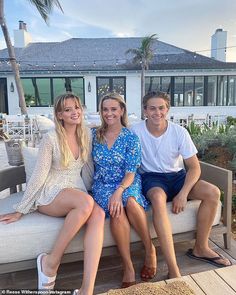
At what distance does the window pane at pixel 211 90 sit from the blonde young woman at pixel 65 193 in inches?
501

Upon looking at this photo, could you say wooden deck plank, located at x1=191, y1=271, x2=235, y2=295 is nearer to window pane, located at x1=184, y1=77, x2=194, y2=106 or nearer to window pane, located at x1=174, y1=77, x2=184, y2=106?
window pane, located at x1=174, y1=77, x2=184, y2=106

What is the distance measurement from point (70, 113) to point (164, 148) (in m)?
0.84

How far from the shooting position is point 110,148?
7.40 ft

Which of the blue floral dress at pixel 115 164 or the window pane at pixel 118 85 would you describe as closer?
the blue floral dress at pixel 115 164

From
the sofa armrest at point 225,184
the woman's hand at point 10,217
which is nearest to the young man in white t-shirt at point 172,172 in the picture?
the sofa armrest at point 225,184

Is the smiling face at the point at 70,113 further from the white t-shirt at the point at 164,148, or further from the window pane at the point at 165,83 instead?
the window pane at the point at 165,83

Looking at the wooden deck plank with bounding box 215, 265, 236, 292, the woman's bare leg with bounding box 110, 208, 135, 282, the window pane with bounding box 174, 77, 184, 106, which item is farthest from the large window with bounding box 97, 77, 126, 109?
the wooden deck plank with bounding box 215, 265, 236, 292

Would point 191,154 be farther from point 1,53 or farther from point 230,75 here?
point 1,53

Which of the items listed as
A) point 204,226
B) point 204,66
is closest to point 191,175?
point 204,226

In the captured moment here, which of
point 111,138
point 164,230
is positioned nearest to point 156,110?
point 111,138

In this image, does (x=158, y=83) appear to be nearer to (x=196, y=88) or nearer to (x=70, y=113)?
(x=196, y=88)

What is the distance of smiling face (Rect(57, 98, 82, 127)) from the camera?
2.22m

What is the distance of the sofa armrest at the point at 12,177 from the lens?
2.52 m

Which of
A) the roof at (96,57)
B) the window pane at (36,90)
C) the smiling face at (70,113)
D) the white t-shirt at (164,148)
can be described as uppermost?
the roof at (96,57)
